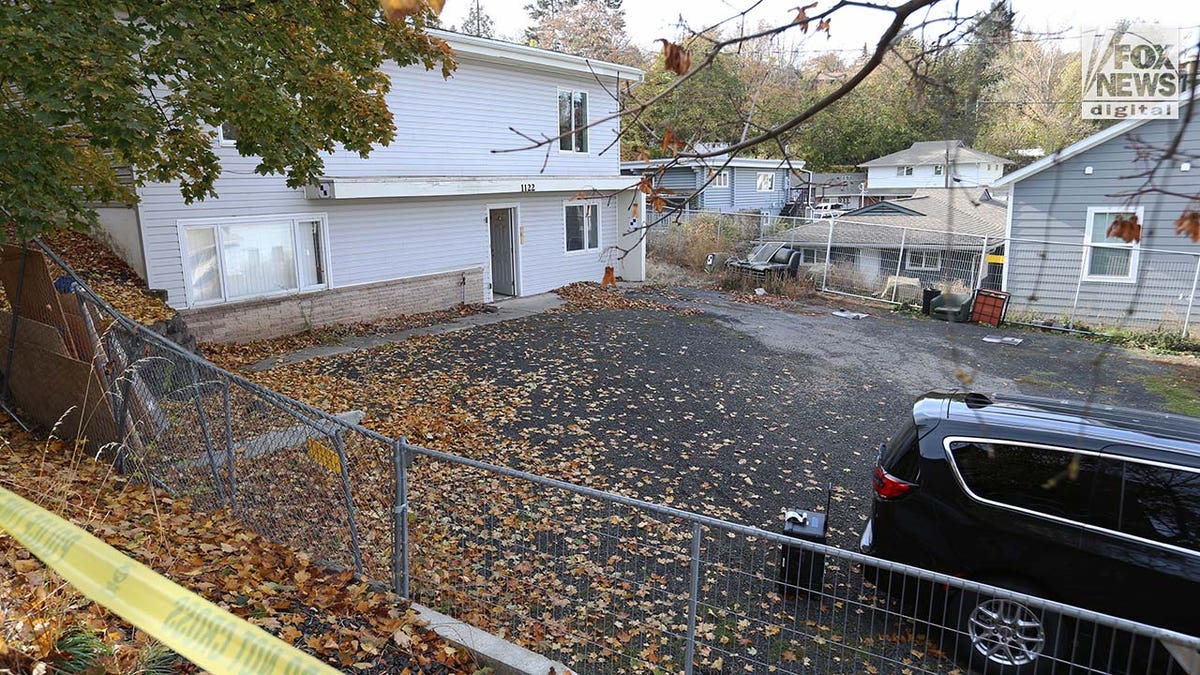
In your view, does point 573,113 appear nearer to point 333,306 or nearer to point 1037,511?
point 333,306

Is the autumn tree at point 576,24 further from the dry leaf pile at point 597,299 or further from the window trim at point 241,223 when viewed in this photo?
the window trim at point 241,223

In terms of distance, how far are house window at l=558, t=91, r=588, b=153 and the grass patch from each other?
1358 centimetres

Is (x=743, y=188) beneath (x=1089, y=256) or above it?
above

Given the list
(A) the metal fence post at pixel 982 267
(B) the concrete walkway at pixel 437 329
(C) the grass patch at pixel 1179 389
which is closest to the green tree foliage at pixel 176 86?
(B) the concrete walkway at pixel 437 329

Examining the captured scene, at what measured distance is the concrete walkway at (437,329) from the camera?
11.9 m

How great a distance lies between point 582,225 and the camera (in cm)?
2005

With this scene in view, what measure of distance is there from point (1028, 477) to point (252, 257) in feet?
42.9

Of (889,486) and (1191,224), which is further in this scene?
(889,486)

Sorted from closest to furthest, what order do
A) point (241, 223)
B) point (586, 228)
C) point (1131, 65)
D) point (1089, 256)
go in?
point (1131, 65)
point (241, 223)
point (1089, 256)
point (586, 228)

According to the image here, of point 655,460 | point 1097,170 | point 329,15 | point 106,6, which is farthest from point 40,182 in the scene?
point 1097,170

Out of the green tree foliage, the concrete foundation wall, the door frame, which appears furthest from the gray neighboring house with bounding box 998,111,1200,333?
the green tree foliage

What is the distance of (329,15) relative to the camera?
791 cm

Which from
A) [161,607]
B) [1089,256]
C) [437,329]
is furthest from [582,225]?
[161,607]

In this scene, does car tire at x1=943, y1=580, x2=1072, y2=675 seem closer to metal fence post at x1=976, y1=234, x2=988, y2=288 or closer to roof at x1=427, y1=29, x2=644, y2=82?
roof at x1=427, y1=29, x2=644, y2=82
